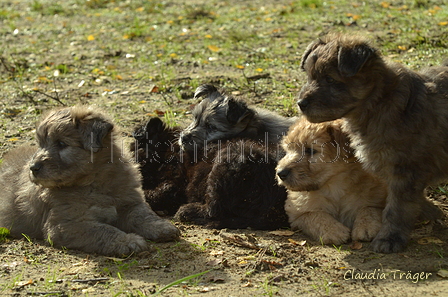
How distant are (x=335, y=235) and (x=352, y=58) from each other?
143 centimetres

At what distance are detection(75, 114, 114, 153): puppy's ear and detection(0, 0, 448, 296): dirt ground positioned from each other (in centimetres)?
90

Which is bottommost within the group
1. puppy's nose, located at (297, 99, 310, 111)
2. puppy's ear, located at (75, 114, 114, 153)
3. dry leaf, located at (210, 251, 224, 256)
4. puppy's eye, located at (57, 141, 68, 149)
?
dry leaf, located at (210, 251, 224, 256)

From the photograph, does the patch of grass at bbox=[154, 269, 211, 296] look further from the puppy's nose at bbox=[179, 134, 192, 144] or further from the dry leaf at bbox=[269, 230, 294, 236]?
the puppy's nose at bbox=[179, 134, 192, 144]

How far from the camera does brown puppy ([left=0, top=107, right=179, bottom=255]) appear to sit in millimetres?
4562

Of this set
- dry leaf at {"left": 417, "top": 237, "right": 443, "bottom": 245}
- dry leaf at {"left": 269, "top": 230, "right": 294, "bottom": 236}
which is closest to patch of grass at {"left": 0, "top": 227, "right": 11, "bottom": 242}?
dry leaf at {"left": 269, "top": 230, "right": 294, "bottom": 236}

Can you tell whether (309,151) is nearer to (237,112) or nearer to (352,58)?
(352,58)

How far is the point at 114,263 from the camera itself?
14.2 ft

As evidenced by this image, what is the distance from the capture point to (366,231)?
457 centimetres

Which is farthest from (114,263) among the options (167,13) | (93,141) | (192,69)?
(167,13)

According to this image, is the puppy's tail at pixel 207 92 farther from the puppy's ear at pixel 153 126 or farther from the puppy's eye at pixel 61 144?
the puppy's eye at pixel 61 144

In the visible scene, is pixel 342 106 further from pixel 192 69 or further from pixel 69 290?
pixel 192 69

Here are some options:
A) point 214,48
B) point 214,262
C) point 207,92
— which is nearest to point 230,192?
point 214,262

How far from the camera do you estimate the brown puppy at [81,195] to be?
456 centimetres

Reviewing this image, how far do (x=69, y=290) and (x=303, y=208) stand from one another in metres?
2.11
